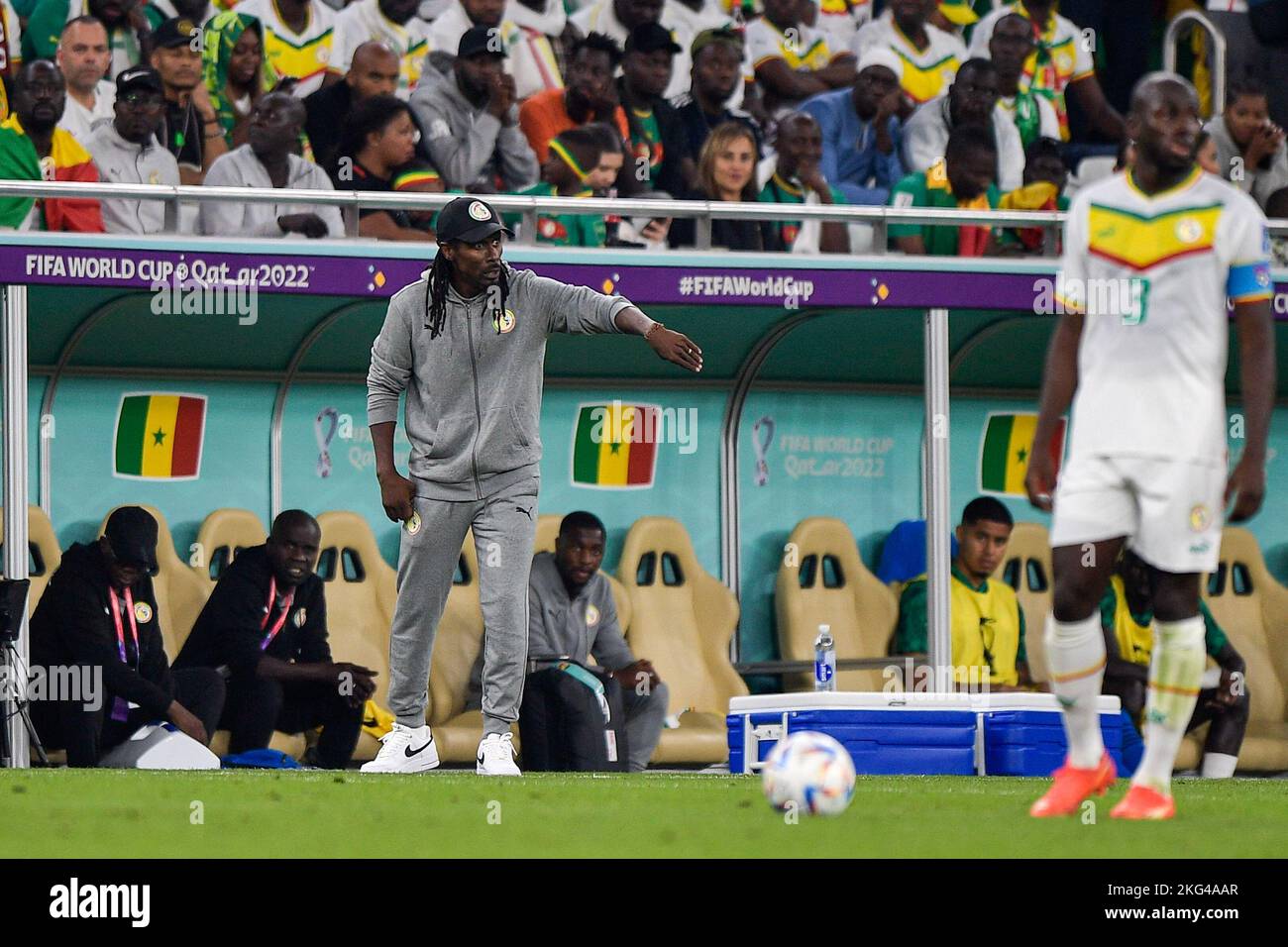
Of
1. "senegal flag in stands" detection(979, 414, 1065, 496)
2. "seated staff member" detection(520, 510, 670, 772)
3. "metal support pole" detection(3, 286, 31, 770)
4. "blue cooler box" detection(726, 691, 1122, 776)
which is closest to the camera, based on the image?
"blue cooler box" detection(726, 691, 1122, 776)

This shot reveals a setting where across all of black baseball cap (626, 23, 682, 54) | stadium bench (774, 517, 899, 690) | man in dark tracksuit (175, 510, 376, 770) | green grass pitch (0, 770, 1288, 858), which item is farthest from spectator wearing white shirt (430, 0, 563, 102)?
green grass pitch (0, 770, 1288, 858)

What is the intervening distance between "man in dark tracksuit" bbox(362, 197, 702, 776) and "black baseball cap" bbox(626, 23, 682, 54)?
5071 mm

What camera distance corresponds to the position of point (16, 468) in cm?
1054

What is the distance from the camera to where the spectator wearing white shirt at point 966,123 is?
1337 centimetres

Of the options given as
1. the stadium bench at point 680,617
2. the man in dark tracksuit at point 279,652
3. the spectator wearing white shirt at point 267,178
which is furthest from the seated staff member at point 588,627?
the spectator wearing white shirt at point 267,178

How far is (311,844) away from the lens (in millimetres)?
4855

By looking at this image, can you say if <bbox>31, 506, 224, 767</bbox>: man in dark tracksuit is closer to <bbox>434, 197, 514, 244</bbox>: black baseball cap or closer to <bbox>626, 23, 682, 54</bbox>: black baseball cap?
<bbox>434, 197, 514, 244</bbox>: black baseball cap

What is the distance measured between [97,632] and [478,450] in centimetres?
322

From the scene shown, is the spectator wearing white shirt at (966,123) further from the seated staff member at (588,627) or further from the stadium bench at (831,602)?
the seated staff member at (588,627)

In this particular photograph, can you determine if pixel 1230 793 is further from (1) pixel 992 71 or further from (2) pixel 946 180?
(1) pixel 992 71

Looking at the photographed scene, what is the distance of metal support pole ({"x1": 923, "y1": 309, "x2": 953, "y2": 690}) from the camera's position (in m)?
11.7

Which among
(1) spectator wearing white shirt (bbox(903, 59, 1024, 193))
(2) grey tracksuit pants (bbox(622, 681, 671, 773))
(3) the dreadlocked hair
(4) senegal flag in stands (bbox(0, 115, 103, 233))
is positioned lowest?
(2) grey tracksuit pants (bbox(622, 681, 671, 773))

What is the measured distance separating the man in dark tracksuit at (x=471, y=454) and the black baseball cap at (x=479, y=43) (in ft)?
14.1

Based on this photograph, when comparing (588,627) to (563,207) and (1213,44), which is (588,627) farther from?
(1213,44)
